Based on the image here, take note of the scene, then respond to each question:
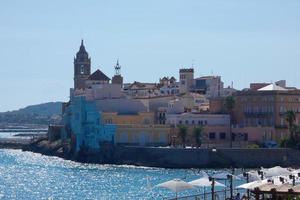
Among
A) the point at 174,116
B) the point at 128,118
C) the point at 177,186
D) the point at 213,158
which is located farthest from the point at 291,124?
the point at 177,186

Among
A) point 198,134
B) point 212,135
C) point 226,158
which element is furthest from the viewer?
point 212,135

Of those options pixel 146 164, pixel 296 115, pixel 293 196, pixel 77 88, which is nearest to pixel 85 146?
pixel 146 164

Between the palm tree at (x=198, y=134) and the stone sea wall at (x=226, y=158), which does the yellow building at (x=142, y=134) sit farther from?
the stone sea wall at (x=226, y=158)

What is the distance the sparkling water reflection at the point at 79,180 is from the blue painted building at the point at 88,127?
2739 millimetres

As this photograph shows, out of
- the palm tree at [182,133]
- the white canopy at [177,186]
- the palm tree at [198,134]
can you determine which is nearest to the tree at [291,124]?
the palm tree at [198,134]

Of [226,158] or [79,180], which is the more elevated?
[226,158]

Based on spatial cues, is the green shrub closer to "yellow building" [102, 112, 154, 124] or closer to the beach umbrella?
"yellow building" [102, 112, 154, 124]

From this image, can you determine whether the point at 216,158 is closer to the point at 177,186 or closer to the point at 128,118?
the point at 128,118

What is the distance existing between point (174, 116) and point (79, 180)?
26.8 m

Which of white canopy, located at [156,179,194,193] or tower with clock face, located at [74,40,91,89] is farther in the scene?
tower with clock face, located at [74,40,91,89]

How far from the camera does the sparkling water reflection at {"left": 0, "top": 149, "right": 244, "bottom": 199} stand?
58.0 m

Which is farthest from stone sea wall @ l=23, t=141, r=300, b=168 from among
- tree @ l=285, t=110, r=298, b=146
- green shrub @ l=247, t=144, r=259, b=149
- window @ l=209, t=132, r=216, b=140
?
window @ l=209, t=132, r=216, b=140

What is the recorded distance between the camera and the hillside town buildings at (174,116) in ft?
300

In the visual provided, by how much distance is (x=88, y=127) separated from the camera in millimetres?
96500
